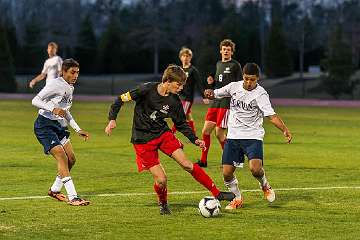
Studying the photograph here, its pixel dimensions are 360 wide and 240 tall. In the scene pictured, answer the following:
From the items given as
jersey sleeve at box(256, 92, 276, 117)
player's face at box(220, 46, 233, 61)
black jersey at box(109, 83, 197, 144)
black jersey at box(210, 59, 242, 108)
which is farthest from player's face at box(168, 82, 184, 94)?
black jersey at box(210, 59, 242, 108)

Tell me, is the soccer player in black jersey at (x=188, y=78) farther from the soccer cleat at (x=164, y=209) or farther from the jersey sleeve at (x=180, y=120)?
the soccer cleat at (x=164, y=209)

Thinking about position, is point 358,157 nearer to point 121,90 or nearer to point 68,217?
point 68,217

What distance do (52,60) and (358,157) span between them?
12461mm

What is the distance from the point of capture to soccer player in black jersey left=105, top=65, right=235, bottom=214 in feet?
35.9

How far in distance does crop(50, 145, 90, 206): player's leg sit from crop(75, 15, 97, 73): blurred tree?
67658mm

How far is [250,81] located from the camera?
37.7 feet

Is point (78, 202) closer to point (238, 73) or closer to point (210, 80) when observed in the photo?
point (210, 80)

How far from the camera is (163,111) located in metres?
11.0

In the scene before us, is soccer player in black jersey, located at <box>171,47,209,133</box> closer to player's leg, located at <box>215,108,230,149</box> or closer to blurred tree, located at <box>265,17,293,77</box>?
player's leg, located at <box>215,108,230,149</box>

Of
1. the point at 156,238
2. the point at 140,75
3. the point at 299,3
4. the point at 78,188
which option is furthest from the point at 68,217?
the point at 299,3

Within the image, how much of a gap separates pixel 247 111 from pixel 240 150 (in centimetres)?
55

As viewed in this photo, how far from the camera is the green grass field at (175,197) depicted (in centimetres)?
990

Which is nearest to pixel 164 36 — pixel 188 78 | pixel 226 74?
pixel 188 78

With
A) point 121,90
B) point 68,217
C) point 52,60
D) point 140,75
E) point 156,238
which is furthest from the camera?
point 140,75
